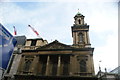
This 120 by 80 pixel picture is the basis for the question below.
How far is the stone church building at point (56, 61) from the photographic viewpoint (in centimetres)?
2398

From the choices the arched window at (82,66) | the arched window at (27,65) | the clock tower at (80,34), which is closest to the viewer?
the arched window at (82,66)

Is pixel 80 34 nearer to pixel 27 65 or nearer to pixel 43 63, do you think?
pixel 43 63

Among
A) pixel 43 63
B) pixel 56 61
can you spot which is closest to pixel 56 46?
pixel 56 61

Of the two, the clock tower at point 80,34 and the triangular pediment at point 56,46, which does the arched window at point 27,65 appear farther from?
the clock tower at point 80,34

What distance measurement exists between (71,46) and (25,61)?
399 inches

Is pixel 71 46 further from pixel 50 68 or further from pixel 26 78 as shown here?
pixel 26 78

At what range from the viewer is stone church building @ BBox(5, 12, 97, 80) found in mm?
23984

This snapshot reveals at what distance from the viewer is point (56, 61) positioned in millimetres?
27562

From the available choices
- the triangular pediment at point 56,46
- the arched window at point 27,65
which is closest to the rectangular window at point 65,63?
the triangular pediment at point 56,46

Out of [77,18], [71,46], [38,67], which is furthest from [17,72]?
[77,18]

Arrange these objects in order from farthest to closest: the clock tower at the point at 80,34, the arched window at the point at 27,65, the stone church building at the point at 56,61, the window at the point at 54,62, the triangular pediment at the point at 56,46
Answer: the clock tower at the point at 80,34 < the triangular pediment at the point at 56,46 < the arched window at the point at 27,65 < the window at the point at 54,62 < the stone church building at the point at 56,61

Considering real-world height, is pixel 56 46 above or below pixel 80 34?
below

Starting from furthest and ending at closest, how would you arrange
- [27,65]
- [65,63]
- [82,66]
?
[65,63]
[27,65]
[82,66]

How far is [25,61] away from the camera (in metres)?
27.4
